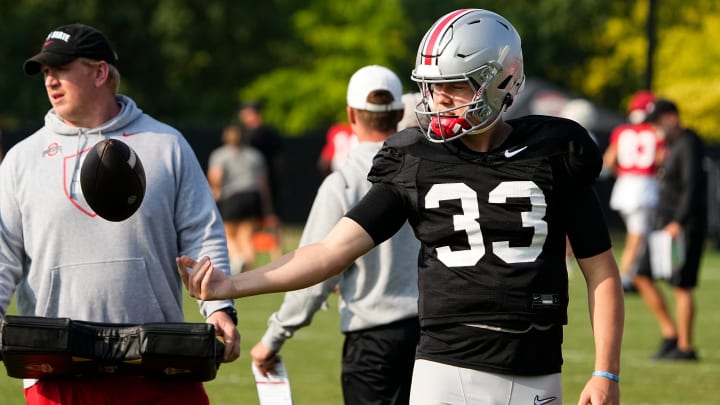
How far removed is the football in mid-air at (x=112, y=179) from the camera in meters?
4.15

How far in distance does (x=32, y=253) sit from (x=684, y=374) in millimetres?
6642

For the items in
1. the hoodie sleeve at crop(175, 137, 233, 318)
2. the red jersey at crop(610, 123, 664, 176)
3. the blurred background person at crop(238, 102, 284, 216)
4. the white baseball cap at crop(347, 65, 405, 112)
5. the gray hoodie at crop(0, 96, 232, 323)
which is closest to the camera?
the gray hoodie at crop(0, 96, 232, 323)

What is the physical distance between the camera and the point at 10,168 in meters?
4.97

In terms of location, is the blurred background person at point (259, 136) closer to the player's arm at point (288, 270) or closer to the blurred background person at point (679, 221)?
the blurred background person at point (679, 221)

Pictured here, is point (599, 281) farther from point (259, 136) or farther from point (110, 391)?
point (259, 136)

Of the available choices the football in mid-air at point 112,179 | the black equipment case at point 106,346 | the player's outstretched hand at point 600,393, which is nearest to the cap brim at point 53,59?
the football in mid-air at point 112,179

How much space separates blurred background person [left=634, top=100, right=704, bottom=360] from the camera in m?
11.1

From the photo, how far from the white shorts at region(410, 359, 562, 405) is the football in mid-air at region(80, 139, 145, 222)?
3.45 ft

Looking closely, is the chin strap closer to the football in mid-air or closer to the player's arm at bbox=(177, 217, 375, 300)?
the player's arm at bbox=(177, 217, 375, 300)

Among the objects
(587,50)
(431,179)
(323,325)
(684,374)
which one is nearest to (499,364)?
(431,179)

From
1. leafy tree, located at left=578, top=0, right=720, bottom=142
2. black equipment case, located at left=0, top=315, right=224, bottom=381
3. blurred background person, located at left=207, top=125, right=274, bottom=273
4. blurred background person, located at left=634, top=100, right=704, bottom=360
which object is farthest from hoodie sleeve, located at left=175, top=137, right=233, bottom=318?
leafy tree, located at left=578, top=0, right=720, bottom=142

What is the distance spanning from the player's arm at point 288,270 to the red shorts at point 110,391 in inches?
29.1

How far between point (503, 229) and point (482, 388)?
1.57 feet

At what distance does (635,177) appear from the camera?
16.1 m
